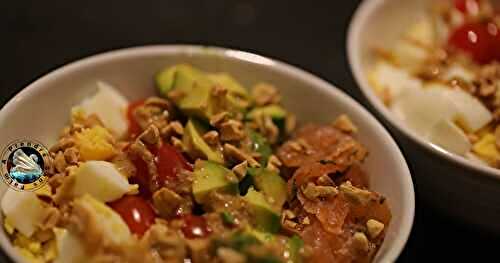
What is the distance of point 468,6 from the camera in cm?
194

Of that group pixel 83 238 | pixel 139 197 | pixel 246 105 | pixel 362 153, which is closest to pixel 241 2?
pixel 246 105

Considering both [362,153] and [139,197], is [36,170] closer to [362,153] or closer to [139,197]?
[139,197]

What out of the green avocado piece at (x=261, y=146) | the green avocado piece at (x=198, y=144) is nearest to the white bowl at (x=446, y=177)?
the green avocado piece at (x=261, y=146)

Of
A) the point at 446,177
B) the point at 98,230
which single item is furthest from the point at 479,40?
the point at 98,230

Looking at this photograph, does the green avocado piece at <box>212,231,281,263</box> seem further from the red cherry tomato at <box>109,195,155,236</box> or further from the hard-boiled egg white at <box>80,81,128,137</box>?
the hard-boiled egg white at <box>80,81,128,137</box>

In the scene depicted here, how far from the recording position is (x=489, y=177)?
1407 millimetres

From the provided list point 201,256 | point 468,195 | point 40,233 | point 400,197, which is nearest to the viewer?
point 201,256

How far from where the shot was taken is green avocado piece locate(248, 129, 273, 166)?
1.39 meters

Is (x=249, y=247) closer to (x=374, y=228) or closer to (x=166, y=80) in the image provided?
(x=374, y=228)

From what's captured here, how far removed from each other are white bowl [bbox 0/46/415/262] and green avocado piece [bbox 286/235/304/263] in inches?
5.0

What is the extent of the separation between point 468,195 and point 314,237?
407mm

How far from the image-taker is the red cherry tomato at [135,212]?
1.16m

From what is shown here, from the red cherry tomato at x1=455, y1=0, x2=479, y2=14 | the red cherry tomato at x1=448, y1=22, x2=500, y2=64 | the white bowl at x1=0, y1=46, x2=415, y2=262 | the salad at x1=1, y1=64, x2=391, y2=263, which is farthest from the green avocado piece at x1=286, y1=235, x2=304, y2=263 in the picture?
the red cherry tomato at x1=455, y1=0, x2=479, y2=14

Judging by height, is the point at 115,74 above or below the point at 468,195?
above
